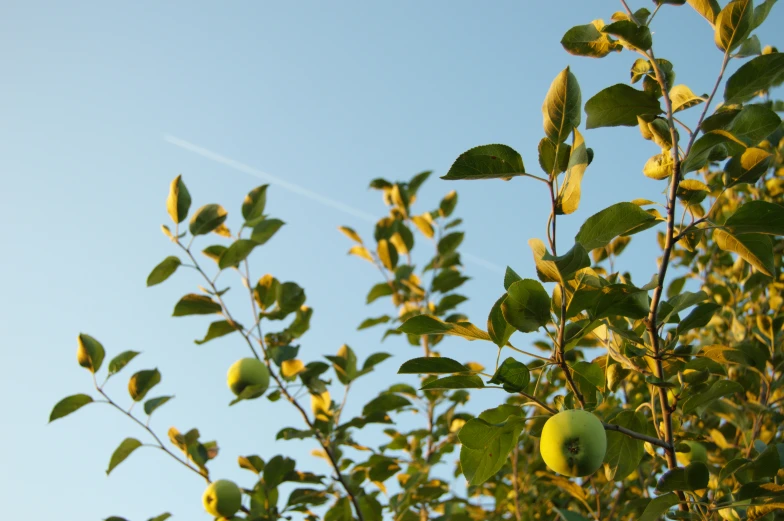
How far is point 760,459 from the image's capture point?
162 centimetres

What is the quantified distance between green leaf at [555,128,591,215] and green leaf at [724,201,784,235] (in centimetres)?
41

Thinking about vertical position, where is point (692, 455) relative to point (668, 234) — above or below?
below

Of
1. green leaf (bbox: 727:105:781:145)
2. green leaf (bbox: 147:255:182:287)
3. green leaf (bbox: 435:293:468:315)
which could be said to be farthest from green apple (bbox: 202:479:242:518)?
green leaf (bbox: 727:105:781:145)

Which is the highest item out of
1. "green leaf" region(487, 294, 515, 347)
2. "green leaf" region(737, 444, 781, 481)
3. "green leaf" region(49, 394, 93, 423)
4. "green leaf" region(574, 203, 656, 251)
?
"green leaf" region(574, 203, 656, 251)

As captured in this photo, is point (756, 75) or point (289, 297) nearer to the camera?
point (756, 75)

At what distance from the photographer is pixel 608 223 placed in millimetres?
1380

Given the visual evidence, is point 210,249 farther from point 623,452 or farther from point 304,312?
point 623,452

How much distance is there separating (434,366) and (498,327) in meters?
0.18

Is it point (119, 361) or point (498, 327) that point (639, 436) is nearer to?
point (498, 327)

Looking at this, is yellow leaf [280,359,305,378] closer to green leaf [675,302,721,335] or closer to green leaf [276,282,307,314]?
green leaf [276,282,307,314]

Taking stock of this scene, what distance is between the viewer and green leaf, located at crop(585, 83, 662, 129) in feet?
4.82

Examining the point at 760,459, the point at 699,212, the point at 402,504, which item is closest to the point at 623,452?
the point at 760,459

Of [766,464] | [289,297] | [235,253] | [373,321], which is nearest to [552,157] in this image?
[766,464]

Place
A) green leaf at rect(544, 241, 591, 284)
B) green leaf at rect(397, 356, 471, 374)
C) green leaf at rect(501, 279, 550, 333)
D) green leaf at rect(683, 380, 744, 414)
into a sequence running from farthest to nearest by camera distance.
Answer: green leaf at rect(683, 380, 744, 414)
green leaf at rect(397, 356, 471, 374)
green leaf at rect(501, 279, 550, 333)
green leaf at rect(544, 241, 591, 284)
